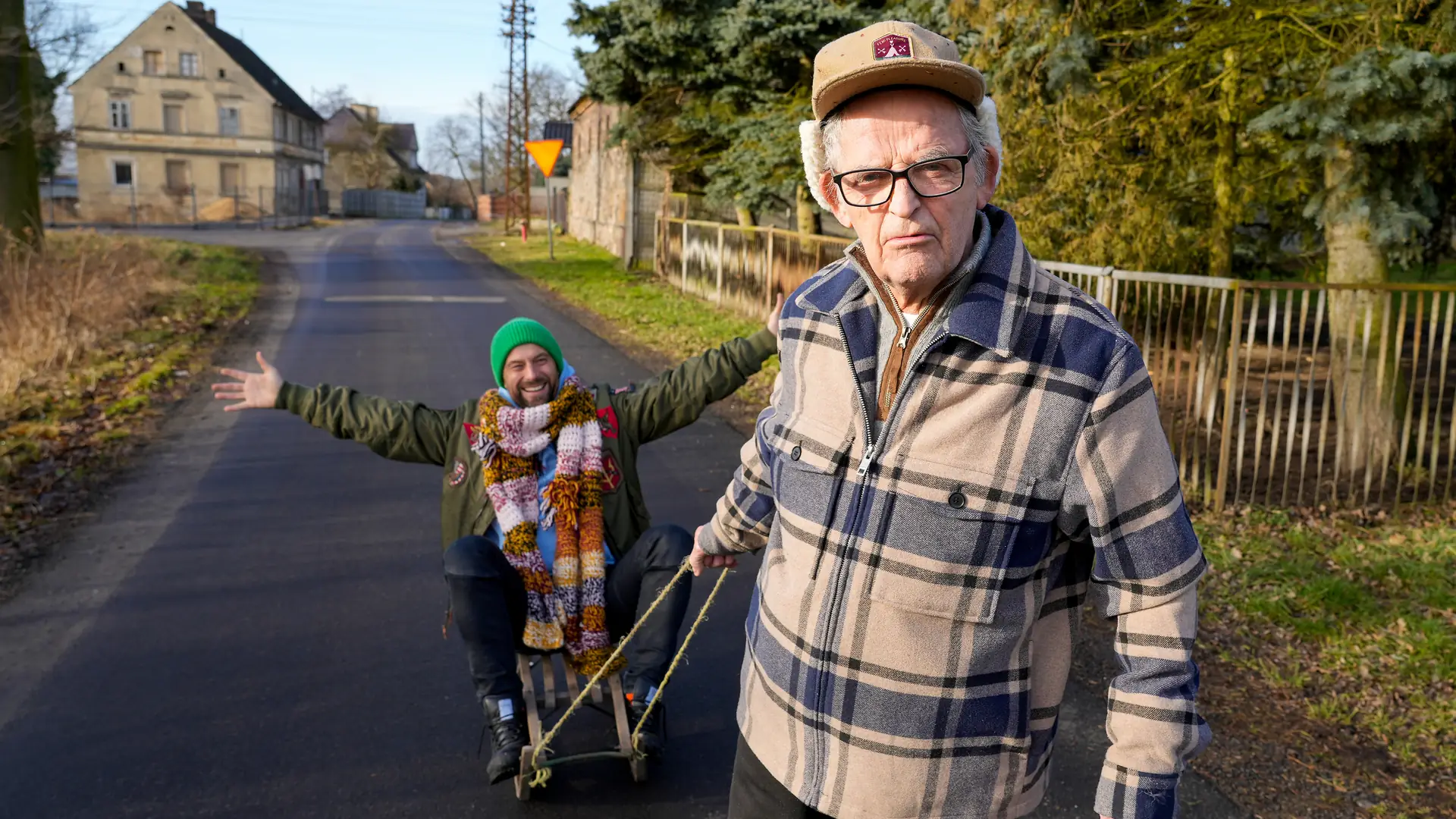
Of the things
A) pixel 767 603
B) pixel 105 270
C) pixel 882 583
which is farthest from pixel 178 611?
pixel 105 270

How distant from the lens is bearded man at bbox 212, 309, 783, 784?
3.89 metres

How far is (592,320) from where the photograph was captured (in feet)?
60.5

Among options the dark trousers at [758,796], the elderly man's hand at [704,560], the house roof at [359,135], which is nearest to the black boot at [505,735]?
the elderly man's hand at [704,560]

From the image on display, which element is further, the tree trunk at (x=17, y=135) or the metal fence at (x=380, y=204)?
the metal fence at (x=380, y=204)

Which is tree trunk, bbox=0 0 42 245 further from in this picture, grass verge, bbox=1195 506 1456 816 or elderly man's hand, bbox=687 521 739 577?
elderly man's hand, bbox=687 521 739 577

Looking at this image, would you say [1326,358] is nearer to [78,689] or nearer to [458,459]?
[458,459]

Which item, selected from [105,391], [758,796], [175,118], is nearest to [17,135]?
[105,391]

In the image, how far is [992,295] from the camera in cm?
194

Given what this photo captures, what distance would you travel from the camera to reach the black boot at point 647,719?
3965 millimetres

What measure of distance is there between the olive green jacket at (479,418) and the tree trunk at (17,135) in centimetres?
1754

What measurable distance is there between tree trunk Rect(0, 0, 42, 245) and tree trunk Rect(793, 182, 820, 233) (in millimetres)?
12331

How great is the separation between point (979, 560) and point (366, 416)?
9.51ft

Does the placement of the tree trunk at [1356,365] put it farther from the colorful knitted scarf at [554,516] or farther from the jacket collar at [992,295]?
the jacket collar at [992,295]

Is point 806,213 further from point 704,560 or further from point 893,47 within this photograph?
point 893,47
